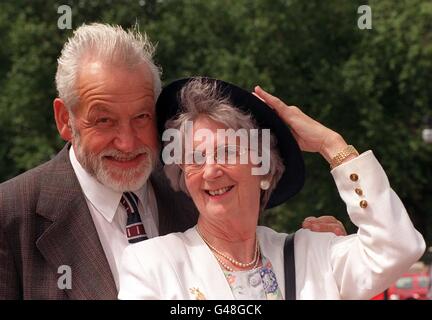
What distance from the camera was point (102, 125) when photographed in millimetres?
3260

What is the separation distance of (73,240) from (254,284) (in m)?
0.75

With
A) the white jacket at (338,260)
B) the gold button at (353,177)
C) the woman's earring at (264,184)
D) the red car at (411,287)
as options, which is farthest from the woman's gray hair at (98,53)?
the red car at (411,287)

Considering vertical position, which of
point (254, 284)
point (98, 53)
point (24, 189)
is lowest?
point (254, 284)

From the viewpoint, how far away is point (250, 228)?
304cm

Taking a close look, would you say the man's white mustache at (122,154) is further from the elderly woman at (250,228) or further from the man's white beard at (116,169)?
the elderly woman at (250,228)

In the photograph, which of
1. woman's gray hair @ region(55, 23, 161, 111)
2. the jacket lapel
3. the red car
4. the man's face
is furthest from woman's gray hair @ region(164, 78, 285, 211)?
the red car

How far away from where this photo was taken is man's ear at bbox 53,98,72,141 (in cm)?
342

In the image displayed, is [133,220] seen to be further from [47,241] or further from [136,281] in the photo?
[136,281]

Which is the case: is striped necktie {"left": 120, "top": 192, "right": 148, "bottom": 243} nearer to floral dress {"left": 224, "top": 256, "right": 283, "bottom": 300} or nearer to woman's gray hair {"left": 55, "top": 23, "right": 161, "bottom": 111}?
woman's gray hair {"left": 55, "top": 23, "right": 161, "bottom": 111}

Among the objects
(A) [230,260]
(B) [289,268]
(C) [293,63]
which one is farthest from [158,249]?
(C) [293,63]

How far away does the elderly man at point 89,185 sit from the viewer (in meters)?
3.21

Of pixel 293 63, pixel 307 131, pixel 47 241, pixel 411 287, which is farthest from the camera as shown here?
pixel 293 63
